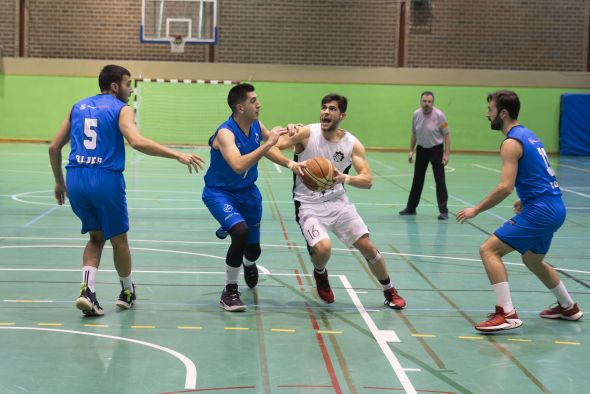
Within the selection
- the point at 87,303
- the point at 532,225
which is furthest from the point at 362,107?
the point at 87,303

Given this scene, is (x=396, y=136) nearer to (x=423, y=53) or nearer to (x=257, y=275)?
(x=423, y=53)

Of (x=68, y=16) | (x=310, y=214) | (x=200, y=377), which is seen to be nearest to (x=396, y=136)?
(x=68, y=16)

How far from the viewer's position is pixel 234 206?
7.57 metres

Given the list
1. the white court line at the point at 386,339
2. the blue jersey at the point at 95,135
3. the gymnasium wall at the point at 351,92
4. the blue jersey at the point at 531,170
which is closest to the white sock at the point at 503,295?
the blue jersey at the point at 531,170

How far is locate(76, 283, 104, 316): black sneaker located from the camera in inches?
266

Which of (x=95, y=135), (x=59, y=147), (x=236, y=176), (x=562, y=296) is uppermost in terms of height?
(x=95, y=135)

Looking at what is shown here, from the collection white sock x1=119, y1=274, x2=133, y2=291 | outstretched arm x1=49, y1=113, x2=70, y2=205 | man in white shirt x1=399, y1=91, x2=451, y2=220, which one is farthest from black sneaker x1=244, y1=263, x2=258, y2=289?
man in white shirt x1=399, y1=91, x2=451, y2=220

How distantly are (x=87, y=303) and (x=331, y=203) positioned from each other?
232 cm

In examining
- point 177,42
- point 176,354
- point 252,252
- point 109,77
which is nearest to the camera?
point 176,354

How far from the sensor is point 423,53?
28.9 m

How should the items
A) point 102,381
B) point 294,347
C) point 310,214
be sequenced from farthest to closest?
point 310,214
point 294,347
point 102,381

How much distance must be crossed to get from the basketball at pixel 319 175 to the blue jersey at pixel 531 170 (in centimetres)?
148

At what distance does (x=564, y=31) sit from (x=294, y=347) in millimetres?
25274

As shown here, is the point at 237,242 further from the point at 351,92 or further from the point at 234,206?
the point at 351,92
